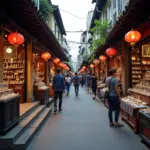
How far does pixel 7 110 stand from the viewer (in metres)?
6.51

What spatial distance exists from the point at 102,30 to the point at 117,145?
1401cm

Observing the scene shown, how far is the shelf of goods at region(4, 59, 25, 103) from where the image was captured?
40.5ft

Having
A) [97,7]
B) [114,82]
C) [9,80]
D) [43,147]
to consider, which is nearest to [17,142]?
[43,147]

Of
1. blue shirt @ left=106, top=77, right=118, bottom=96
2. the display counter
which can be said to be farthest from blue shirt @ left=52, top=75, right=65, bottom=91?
the display counter

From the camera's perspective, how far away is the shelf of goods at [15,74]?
12352 millimetres

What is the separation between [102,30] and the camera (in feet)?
63.9

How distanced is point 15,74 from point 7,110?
21.4 ft

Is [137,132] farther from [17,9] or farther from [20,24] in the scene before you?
[20,24]

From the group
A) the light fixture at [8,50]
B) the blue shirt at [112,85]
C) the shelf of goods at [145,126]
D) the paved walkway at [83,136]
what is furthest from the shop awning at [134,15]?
the light fixture at [8,50]

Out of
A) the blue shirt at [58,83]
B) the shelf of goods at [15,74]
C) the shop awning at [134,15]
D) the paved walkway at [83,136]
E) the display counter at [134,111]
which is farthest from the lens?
the shelf of goods at [15,74]

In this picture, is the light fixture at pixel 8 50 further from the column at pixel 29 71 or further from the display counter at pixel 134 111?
the display counter at pixel 134 111

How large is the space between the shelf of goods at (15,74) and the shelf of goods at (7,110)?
4.61 m

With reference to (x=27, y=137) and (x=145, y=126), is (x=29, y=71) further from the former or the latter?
(x=145, y=126)

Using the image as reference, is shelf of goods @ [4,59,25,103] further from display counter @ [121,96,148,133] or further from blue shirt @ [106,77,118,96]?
display counter @ [121,96,148,133]
